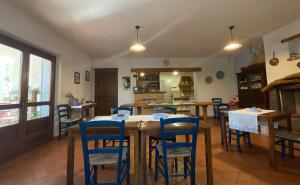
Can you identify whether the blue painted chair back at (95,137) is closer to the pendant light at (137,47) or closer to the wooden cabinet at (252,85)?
the pendant light at (137,47)

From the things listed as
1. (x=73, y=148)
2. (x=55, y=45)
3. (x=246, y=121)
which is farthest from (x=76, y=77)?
(x=246, y=121)

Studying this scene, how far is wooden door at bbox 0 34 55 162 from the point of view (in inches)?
105

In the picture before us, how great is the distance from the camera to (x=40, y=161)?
103 inches

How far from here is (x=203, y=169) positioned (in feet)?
7.39

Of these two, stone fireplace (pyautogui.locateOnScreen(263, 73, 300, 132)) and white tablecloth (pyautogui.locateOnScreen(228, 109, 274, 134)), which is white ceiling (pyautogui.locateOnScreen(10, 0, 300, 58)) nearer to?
stone fireplace (pyautogui.locateOnScreen(263, 73, 300, 132))

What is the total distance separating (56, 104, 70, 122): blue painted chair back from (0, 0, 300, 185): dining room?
0.10 ft

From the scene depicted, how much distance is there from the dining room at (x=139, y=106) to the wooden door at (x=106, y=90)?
71cm

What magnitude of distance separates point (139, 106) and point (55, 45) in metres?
2.65

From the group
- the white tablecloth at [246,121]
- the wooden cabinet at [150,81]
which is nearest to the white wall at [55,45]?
the wooden cabinet at [150,81]

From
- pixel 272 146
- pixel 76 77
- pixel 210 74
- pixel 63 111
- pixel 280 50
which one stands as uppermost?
pixel 280 50

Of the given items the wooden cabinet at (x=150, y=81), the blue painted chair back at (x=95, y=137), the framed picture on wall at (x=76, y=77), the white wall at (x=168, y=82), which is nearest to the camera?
the blue painted chair back at (x=95, y=137)

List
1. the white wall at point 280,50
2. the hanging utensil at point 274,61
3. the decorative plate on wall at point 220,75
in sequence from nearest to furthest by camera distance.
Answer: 1. the white wall at point 280,50
2. the hanging utensil at point 274,61
3. the decorative plate on wall at point 220,75

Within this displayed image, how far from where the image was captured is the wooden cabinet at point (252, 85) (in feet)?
16.9

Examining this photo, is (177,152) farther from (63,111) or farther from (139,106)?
(63,111)
